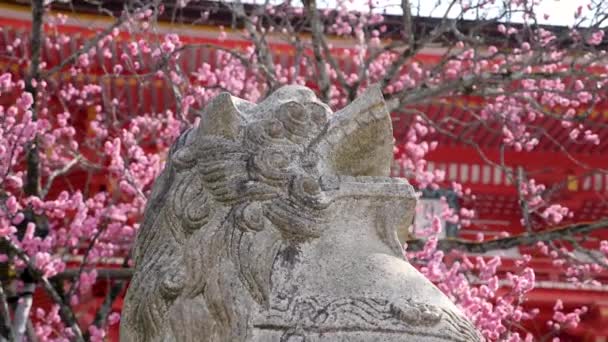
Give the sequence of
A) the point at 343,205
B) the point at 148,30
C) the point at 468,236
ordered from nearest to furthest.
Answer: the point at 343,205 < the point at 148,30 < the point at 468,236

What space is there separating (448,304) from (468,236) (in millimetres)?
9269

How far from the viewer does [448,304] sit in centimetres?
222

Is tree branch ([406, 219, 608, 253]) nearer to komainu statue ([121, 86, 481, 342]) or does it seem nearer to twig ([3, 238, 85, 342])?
twig ([3, 238, 85, 342])

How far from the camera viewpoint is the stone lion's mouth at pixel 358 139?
2455 millimetres

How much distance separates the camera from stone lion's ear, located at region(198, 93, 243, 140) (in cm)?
241

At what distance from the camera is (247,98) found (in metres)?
8.19

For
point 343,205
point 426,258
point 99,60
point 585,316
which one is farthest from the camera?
point 585,316

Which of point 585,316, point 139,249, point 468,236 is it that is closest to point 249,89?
point 468,236

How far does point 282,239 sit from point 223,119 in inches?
14.8

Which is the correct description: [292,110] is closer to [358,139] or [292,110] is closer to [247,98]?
[358,139]

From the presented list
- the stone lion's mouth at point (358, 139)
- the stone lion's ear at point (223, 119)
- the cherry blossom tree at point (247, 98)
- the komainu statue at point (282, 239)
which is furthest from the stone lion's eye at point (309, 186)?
the cherry blossom tree at point (247, 98)

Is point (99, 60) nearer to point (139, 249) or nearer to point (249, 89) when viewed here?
point (249, 89)

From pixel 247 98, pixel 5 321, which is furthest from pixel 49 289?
pixel 247 98

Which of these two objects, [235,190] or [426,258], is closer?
[235,190]
